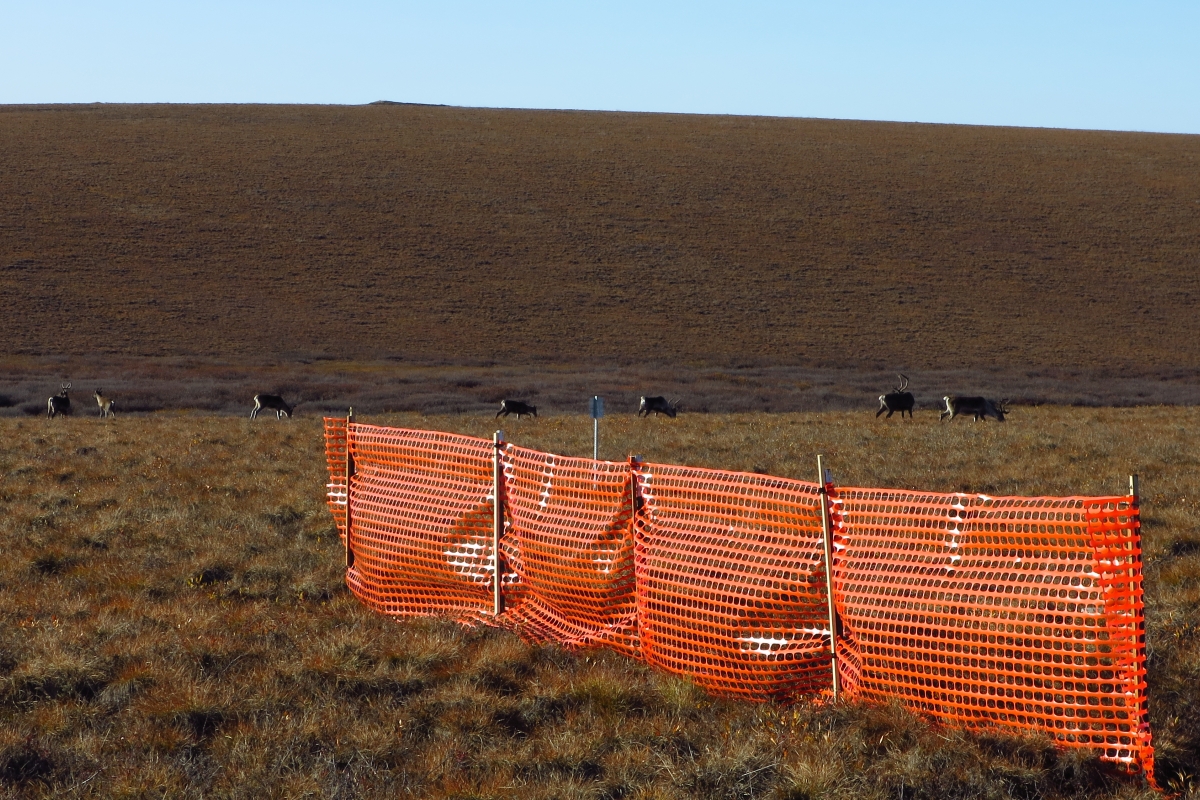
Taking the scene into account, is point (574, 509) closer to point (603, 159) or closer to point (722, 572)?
point (722, 572)

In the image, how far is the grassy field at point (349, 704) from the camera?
4.71 meters

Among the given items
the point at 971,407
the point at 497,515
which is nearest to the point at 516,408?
the point at 971,407

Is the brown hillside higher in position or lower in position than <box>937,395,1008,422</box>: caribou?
higher

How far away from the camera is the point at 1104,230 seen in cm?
6469

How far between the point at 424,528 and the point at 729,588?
261 centimetres

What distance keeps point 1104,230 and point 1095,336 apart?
16344 millimetres

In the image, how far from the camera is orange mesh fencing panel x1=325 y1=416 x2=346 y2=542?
8.80m

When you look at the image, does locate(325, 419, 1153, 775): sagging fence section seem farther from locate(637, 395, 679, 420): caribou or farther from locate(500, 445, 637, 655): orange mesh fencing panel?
locate(637, 395, 679, 420): caribou

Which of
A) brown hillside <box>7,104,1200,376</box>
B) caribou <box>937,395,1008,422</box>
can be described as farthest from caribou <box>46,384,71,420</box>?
caribou <box>937,395,1008,422</box>

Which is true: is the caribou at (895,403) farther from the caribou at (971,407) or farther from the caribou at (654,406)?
the caribou at (654,406)

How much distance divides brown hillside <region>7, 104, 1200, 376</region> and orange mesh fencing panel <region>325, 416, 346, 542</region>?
3452 centimetres

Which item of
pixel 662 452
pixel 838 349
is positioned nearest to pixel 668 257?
pixel 838 349

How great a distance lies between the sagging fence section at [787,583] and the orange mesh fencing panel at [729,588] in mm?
11

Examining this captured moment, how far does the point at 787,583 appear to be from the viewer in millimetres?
5836
